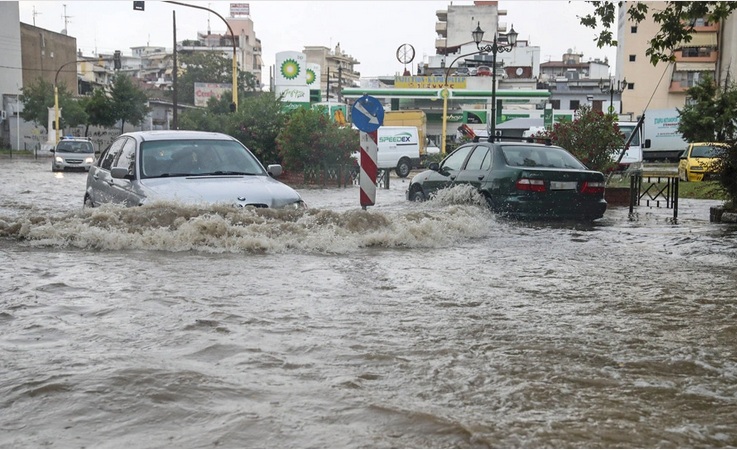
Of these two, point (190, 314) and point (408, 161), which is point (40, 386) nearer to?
point (190, 314)

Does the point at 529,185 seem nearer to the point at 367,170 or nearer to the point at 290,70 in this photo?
the point at 367,170

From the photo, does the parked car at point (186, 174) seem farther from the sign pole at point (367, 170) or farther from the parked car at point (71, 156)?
the parked car at point (71, 156)

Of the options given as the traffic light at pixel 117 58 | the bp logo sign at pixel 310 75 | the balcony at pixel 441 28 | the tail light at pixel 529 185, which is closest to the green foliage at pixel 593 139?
the tail light at pixel 529 185

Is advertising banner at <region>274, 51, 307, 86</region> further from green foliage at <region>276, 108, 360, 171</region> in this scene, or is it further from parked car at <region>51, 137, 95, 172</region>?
green foliage at <region>276, 108, 360, 171</region>

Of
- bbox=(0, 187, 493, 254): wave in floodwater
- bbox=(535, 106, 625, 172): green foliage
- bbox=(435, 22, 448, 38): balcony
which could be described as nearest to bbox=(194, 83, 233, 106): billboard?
bbox=(435, 22, 448, 38): balcony

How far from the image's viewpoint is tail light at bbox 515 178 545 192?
11.9 meters

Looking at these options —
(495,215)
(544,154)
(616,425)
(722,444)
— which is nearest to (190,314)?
(616,425)

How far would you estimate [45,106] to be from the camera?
64750 millimetres

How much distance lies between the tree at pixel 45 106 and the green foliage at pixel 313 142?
149 feet

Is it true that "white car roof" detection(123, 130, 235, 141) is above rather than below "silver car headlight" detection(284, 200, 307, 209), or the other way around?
above

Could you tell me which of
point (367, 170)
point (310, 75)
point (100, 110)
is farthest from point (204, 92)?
point (367, 170)

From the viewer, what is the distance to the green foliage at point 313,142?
81.7ft

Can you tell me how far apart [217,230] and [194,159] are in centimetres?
172

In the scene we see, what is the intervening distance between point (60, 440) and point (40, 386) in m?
0.76
